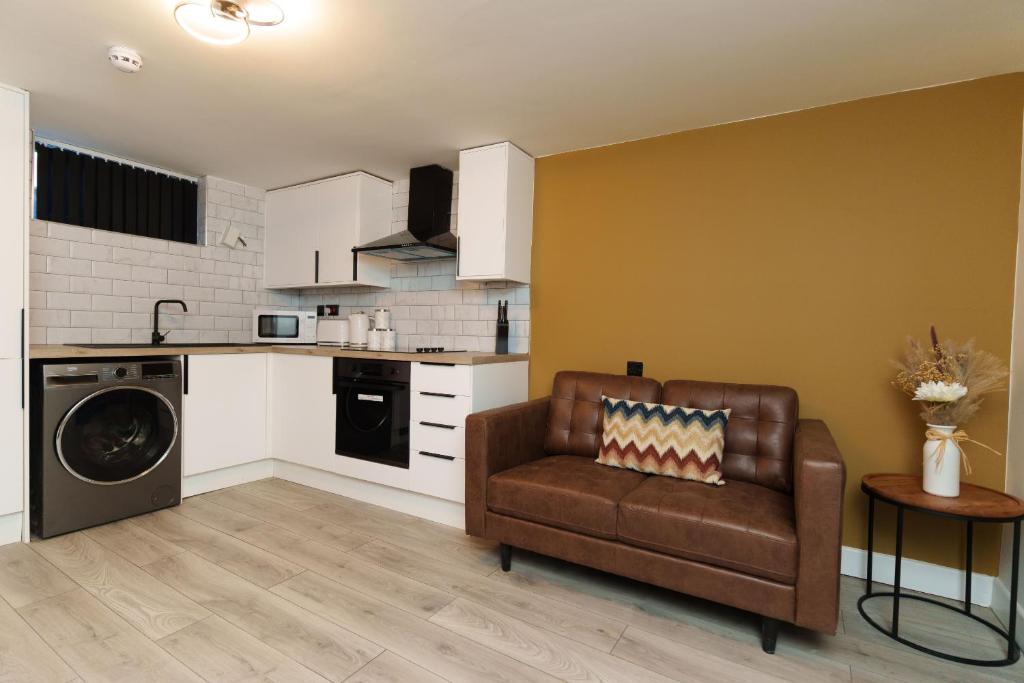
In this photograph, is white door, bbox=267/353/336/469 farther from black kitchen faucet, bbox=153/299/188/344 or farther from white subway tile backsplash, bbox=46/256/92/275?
white subway tile backsplash, bbox=46/256/92/275

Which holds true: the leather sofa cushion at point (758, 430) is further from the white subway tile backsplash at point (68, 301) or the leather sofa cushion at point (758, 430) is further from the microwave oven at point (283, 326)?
the white subway tile backsplash at point (68, 301)

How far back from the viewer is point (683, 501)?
6.37 feet

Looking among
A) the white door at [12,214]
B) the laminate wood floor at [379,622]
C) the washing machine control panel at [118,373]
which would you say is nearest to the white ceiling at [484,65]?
the white door at [12,214]

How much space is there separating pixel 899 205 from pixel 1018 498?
1303 mm

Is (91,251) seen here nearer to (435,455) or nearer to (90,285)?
(90,285)

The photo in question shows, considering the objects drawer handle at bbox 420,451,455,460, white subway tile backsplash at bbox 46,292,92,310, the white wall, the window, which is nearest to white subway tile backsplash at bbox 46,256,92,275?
white subway tile backsplash at bbox 46,292,92,310

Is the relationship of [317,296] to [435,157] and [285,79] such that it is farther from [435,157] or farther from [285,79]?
[285,79]

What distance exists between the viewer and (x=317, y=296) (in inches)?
172

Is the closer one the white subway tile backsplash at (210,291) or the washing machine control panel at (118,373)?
the washing machine control panel at (118,373)

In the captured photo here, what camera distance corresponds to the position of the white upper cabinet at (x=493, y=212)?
3.05 metres

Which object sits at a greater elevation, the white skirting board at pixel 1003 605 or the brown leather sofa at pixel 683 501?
the brown leather sofa at pixel 683 501

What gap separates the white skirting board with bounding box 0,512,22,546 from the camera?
2439 millimetres

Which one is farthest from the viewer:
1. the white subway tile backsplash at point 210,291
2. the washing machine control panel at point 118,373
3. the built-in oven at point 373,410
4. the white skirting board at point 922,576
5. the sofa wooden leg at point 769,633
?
the white subway tile backsplash at point 210,291

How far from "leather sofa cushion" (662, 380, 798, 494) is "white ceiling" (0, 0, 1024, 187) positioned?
1429 mm
